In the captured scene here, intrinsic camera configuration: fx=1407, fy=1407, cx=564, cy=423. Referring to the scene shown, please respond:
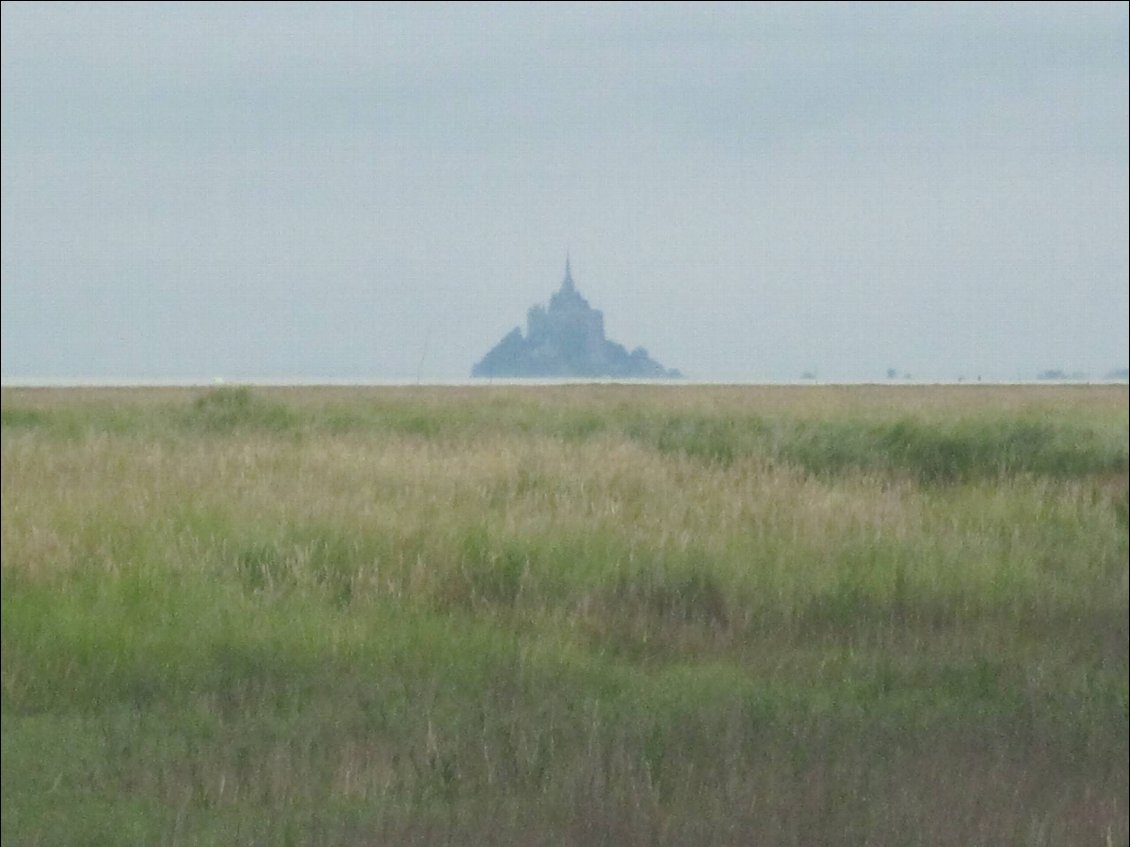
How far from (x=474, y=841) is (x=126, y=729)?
12.6 ft

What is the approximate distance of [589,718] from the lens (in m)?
4.85

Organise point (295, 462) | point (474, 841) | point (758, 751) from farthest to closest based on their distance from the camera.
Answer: point (295, 462) → point (758, 751) → point (474, 841)

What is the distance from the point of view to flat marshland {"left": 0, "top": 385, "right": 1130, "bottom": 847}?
6.76 feet

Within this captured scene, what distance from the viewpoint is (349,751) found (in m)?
4.36

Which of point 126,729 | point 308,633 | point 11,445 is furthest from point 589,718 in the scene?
point 11,445

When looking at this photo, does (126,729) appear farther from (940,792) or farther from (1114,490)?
(1114,490)

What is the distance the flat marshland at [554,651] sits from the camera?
6.76ft

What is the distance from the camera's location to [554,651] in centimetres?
686

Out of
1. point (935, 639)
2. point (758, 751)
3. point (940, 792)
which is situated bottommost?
point (935, 639)

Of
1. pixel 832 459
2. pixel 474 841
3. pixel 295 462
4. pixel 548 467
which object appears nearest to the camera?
pixel 474 841

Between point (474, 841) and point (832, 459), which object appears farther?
point (832, 459)

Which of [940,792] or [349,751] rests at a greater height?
[940,792]

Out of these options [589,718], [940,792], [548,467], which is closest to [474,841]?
[940,792]

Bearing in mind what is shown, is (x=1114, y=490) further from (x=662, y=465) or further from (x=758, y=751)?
Result: (x=758, y=751)
